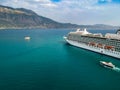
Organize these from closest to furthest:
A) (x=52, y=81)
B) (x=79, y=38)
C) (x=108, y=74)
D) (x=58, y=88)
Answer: (x=58, y=88), (x=52, y=81), (x=108, y=74), (x=79, y=38)

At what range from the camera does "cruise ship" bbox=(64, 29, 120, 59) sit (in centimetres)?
7056

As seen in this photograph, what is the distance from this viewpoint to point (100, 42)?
81.6 meters

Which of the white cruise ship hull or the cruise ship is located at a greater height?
the cruise ship

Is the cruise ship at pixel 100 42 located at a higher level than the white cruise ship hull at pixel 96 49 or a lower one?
higher

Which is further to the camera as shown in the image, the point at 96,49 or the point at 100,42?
the point at 100,42

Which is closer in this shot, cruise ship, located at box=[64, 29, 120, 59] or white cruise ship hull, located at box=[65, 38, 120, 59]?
white cruise ship hull, located at box=[65, 38, 120, 59]

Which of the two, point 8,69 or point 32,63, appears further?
point 32,63

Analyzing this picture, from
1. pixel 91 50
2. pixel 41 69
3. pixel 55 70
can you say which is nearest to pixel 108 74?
pixel 55 70

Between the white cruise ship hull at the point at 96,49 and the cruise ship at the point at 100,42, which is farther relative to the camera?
the cruise ship at the point at 100,42

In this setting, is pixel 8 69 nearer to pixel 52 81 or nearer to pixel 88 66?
pixel 52 81

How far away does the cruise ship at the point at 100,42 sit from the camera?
232 feet

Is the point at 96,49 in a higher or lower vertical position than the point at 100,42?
lower

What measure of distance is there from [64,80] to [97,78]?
769cm

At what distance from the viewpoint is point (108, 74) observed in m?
49.3
